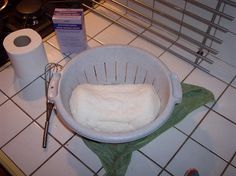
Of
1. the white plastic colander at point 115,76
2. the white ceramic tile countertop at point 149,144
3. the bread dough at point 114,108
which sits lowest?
the white ceramic tile countertop at point 149,144

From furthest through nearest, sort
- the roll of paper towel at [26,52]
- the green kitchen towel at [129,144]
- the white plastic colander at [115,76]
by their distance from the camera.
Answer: the roll of paper towel at [26,52], the green kitchen towel at [129,144], the white plastic colander at [115,76]

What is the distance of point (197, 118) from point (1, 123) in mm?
602

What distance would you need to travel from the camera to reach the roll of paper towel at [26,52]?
2.78ft

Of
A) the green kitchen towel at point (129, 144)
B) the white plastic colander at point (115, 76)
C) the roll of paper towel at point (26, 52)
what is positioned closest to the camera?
the white plastic colander at point (115, 76)

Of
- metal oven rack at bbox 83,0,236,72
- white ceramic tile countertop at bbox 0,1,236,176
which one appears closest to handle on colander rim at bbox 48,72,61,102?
white ceramic tile countertop at bbox 0,1,236,176

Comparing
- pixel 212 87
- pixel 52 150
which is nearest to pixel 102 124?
pixel 52 150

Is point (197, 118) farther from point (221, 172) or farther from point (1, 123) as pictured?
point (1, 123)

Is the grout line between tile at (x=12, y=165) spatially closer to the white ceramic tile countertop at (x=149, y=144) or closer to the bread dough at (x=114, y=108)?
the white ceramic tile countertop at (x=149, y=144)

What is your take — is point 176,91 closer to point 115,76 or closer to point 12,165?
point 115,76

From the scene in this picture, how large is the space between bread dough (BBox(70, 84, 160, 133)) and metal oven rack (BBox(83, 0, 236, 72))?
25cm

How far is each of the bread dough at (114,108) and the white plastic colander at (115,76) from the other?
0.08ft

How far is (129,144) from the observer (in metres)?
0.78

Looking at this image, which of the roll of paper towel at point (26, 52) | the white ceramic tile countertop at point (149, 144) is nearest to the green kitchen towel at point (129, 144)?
the white ceramic tile countertop at point (149, 144)

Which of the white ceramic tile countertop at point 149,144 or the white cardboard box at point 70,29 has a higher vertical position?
the white cardboard box at point 70,29
